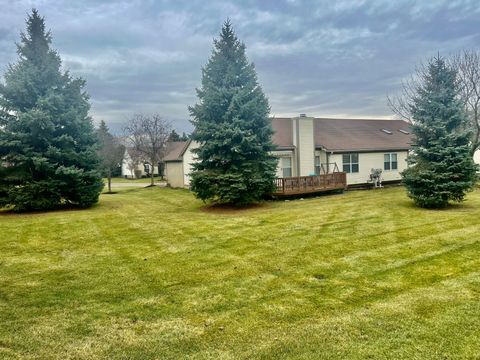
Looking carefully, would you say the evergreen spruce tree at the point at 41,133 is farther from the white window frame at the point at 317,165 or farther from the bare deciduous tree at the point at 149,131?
the bare deciduous tree at the point at 149,131

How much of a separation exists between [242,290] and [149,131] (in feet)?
111

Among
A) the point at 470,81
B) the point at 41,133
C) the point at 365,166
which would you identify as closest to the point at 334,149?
the point at 365,166

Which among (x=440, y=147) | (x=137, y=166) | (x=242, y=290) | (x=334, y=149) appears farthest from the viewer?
(x=137, y=166)

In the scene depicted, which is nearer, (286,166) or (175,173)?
(286,166)

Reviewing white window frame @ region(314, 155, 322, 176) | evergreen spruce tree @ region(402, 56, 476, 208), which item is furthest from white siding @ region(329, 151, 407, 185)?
evergreen spruce tree @ region(402, 56, 476, 208)

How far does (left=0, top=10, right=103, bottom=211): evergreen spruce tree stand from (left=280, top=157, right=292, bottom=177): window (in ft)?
34.9

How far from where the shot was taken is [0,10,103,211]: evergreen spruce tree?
14555mm

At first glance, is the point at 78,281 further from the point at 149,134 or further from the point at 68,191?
the point at 149,134

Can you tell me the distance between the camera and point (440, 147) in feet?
47.1

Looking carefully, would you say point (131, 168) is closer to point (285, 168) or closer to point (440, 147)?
point (285, 168)

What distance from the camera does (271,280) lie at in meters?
6.75

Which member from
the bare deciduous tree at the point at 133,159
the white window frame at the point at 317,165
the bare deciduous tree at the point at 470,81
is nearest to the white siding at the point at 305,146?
the white window frame at the point at 317,165

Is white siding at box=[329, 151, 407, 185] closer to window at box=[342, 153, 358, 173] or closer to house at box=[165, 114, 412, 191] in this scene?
house at box=[165, 114, 412, 191]

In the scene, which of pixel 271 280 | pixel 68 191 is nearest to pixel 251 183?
pixel 68 191
